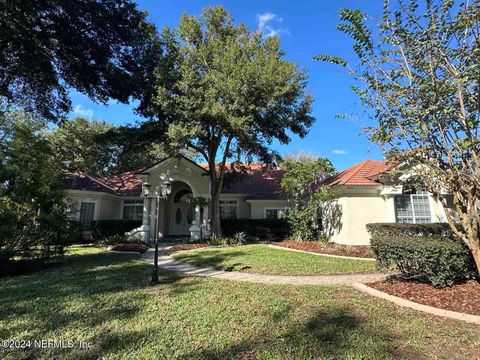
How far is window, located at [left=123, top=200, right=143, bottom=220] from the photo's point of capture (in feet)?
72.1

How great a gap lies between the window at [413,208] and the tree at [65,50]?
15.4 metres

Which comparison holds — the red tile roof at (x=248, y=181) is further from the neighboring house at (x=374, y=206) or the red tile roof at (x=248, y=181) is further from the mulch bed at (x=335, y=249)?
the mulch bed at (x=335, y=249)

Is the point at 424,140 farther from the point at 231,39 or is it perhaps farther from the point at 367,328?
the point at 231,39

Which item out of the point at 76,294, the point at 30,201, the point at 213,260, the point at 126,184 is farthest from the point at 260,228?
the point at 76,294

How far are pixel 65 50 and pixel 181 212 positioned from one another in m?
13.1

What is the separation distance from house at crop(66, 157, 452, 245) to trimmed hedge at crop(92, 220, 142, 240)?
0.91 meters

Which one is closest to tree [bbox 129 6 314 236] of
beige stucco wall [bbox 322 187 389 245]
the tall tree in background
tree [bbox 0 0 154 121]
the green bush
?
tree [bbox 0 0 154 121]

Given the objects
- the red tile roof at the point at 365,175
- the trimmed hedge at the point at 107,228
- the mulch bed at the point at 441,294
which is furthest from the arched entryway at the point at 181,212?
the mulch bed at the point at 441,294

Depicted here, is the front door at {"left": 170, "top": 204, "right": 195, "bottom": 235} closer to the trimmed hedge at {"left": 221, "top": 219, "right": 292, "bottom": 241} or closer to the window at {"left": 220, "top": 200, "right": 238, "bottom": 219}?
the window at {"left": 220, "top": 200, "right": 238, "bottom": 219}

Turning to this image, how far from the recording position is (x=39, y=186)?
9992mm

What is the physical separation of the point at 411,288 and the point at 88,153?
31.9 m

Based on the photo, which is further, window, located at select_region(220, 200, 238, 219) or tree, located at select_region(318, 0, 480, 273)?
window, located at select_region(220, 200, 238, 219)

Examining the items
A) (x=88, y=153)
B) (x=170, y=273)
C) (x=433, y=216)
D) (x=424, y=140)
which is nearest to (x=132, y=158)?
(x=88, y=153)

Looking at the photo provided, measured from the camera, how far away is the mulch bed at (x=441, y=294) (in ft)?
17.7
